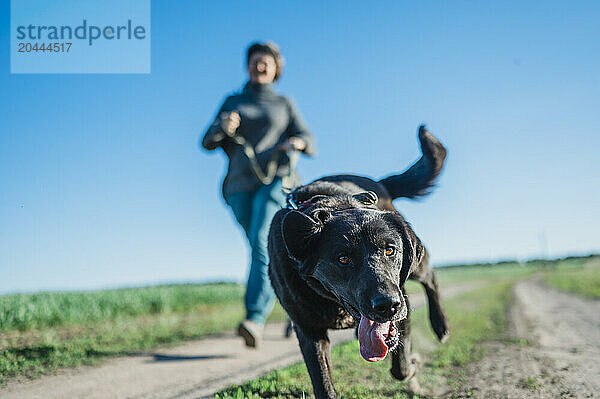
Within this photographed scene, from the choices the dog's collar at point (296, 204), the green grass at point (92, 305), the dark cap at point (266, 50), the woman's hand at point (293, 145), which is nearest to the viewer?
the dog's collar at point (296, 204)

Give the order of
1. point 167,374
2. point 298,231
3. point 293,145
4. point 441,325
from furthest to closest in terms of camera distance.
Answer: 1. point 293,145
2. point 167,374
3. point 441,325
4. point 298,231

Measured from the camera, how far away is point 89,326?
298 inches

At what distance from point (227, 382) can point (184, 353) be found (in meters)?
1.60

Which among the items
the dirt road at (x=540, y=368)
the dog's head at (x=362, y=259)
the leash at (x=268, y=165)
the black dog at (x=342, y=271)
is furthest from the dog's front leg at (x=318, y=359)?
the leash at (x=268, y=165)

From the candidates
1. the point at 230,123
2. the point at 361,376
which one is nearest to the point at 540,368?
the point at 361,376

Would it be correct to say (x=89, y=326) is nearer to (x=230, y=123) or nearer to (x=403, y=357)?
(x=230, y=123)

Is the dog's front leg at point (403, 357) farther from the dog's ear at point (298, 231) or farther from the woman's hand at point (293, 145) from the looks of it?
the woman's hand at point (293, 145)

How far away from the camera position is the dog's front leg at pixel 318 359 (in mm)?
2186

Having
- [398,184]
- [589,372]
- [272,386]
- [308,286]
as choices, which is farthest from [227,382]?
[589,372]

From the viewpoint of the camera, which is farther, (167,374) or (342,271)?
(167,374)

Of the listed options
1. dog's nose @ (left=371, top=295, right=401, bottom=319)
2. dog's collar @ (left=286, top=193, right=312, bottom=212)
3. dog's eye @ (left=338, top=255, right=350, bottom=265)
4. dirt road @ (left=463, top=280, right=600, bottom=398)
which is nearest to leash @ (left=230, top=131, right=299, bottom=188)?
dog's collar @ (left=286, top=193, right=312, bottom=212)

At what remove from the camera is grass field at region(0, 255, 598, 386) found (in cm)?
388

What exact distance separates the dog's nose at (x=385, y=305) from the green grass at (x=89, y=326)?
288cm

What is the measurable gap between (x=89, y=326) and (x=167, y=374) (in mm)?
4989
